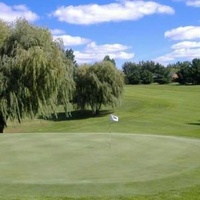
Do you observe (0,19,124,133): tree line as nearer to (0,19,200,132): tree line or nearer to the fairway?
(0,19,200,132): tree line

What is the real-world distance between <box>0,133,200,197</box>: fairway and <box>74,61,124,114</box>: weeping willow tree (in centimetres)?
3806

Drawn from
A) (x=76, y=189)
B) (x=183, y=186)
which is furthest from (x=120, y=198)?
(x=183, y=186)

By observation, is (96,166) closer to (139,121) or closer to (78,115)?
(139,121)

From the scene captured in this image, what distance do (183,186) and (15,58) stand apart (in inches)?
751

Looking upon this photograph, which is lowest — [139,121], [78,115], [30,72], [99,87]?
[139,121]

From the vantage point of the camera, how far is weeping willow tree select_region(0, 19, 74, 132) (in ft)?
85.3

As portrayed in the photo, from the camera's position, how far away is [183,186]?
30.0 feet

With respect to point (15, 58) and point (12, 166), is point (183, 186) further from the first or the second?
point (15, 58)

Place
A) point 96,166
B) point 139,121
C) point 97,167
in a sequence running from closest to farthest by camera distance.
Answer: point 97,167
point 96,166
point 139,121

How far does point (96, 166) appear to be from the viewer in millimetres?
10273

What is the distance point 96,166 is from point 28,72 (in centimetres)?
1666

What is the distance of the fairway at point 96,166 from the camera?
8.70 m

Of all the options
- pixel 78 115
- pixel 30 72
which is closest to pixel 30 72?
pixel 30 72

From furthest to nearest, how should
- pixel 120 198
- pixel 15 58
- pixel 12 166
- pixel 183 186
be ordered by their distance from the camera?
pixel 15 58
pixel 12 166
pixel 183 186
pixel 120 198
